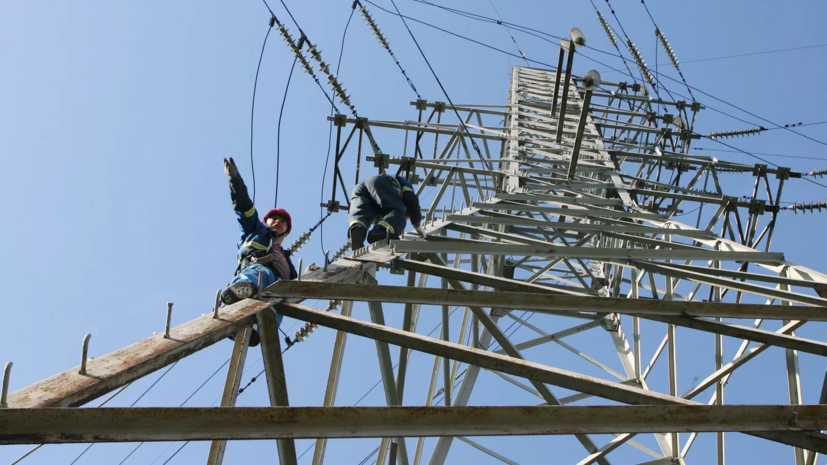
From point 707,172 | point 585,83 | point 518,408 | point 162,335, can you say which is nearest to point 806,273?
point 585,83

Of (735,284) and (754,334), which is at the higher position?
(735,284)

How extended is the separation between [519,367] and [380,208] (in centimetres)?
497

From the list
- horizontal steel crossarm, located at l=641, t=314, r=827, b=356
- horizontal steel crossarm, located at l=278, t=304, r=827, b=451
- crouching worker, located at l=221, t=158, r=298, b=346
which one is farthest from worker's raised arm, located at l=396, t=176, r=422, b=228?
horizontal steel crossarm, located at l=278, t=304, r=827, b=451

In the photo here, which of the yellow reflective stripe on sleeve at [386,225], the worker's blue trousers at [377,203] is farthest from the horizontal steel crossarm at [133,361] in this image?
the worker's blue trousers at [377,203]

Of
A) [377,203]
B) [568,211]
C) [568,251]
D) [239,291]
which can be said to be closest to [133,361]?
[239,291]

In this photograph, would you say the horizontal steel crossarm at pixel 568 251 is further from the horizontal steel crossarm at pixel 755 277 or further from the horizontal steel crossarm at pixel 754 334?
the horizontal steel crossarm at pixel 754 334

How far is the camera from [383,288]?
4027 mm

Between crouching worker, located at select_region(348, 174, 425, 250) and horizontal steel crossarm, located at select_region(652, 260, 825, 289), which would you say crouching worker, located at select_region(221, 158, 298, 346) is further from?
horizontal steel crossarm, located at select_region(652, 260, 825, 289)

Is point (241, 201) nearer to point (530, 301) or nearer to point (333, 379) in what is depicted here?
point (333, 379)

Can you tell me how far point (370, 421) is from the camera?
2.64 m

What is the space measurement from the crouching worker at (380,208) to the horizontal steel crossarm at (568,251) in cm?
173

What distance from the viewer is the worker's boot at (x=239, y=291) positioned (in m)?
4.39

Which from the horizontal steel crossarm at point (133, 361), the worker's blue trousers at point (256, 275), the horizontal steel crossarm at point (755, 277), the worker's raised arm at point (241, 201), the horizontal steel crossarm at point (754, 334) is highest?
the worker's raised arm at point (241, 201)

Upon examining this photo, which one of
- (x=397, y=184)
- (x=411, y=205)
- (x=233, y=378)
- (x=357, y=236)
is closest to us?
(x=233, y=378)
